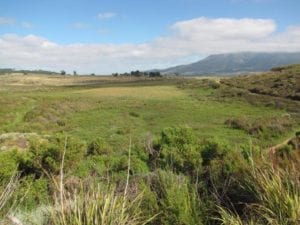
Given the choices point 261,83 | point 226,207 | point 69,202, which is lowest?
point 261,83

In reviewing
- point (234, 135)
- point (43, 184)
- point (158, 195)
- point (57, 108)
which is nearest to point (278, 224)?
point (158, 195)

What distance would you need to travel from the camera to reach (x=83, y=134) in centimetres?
4281

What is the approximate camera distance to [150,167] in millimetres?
19656

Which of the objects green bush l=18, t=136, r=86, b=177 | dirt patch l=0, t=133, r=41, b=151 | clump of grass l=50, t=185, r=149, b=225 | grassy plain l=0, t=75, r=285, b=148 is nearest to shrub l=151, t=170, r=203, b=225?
clump of grass l=50, t=185, r=149, b=225

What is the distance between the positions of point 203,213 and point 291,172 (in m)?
1.26

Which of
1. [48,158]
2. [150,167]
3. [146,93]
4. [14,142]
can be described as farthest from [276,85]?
[48,158]

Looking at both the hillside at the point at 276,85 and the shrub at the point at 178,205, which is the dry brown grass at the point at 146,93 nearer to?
the hillside at the point at 276,85

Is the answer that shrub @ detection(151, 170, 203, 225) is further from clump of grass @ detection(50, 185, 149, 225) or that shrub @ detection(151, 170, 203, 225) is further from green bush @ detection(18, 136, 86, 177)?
green bush @ detection(18, 136, 86, 177)

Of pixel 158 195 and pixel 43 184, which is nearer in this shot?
pixel 158 195

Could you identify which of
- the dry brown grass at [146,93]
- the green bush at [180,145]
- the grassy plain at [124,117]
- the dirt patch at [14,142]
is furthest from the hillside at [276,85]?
the green bush at [180,145]

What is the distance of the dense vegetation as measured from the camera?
5775 millimetres

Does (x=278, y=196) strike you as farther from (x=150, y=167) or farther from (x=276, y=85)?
(x=276, y=85)

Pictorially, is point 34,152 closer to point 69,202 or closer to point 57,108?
point 69,202

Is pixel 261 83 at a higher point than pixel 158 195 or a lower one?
lower
